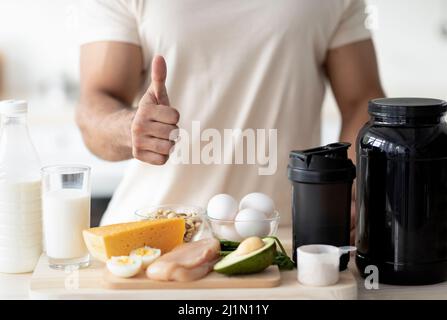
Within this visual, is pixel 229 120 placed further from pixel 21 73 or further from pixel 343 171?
pixel 21 73

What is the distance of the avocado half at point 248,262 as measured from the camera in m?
1.15

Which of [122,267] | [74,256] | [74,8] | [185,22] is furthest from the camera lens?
[74,8]

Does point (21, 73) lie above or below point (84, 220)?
above

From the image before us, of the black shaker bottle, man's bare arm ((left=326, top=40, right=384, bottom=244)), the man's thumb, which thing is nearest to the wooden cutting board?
the black shaker bottle

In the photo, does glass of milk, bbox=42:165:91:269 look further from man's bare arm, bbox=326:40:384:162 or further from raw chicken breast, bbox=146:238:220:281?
man's bare arm, bbox=326:40:384:162

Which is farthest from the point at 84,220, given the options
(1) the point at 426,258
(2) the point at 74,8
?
(2) the point at 74,8

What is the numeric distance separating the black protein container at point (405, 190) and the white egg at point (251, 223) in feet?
0.59

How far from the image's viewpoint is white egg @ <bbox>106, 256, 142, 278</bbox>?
1162 millimetres

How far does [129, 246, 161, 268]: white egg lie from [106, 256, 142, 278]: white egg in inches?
0.6

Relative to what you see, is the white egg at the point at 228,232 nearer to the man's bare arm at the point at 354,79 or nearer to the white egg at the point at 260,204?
the white egg at the point at 260,204

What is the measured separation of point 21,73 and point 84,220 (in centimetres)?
281

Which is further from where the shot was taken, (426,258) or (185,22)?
(185,22)

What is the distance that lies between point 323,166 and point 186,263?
268mm

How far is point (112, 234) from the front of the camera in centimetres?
122
